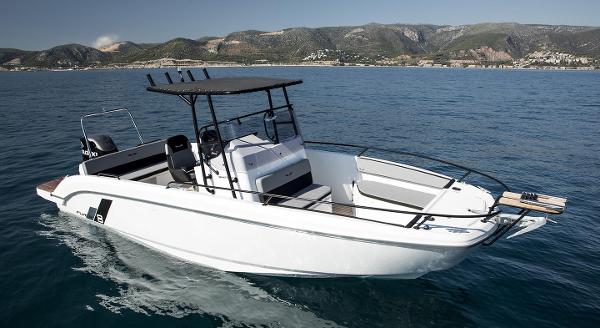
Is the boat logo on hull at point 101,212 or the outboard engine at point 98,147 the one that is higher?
the outboard engine at point 98,147

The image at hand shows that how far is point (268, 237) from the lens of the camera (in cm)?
562

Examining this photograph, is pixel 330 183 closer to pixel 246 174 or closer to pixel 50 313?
pixel 246 174

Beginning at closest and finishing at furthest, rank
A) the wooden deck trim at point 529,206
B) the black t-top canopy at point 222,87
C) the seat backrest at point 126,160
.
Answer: the wooden deck trim at point 529,206 → the black t-top canopy at point 222,87 → the seat backrest at point 126,160

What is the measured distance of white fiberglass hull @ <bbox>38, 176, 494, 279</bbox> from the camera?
5.10 meters

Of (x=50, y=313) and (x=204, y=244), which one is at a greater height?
(x=204, y=244)

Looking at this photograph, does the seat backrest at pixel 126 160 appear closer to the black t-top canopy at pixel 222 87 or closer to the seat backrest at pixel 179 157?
the seat backrest at pixel 179 157

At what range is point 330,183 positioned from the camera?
26.5 ft

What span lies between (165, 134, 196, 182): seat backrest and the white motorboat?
23 millimetres

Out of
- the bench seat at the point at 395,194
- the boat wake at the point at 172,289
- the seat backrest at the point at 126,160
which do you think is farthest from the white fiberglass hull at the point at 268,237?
the bench seat at the point at 395,194

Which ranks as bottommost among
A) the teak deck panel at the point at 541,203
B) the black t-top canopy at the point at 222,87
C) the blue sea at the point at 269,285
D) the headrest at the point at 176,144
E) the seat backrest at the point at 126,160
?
the blue sea at the point at 269,285

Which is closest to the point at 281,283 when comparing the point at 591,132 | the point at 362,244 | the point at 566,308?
the point at 362,244

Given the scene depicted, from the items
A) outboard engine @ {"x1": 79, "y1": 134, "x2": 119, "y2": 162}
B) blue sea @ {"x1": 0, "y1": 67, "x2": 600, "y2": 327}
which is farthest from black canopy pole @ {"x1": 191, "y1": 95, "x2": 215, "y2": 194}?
outboard engine @ {"x1": 79, "y1": 134, "x2": 119, "y2": 162}

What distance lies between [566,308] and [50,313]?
328 inches

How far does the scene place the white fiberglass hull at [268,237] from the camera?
5098mm
